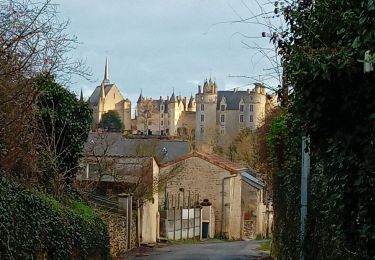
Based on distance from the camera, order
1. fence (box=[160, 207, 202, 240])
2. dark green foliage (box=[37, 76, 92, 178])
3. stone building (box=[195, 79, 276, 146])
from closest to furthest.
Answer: dark green foliage (box=[37, 76, 92, 178]), fence (box=[160, 207, 202, 240]), stone building (box=[195, 79, 276, 146])

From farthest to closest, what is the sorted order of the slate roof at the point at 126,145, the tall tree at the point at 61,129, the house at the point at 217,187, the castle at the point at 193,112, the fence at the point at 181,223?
the castle at the point at 193,112 → the house at the point at 217,187 → the fence at the point at 181,223 → the slate roof at the point at 126,145 → the tall tree at the point at 61,129

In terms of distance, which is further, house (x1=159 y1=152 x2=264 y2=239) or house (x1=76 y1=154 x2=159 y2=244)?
house (x1=159 y1=152 x2=264 y2=239)

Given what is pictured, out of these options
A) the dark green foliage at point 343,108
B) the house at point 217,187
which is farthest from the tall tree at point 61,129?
the house at point 217,187

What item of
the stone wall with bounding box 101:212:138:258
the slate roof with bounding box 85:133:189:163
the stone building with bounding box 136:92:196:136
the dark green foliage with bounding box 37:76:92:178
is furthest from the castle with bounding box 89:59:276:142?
the dark green foliage with bounding box 37:76:92:178

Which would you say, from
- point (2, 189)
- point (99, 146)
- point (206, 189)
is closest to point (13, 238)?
point (2, 189)

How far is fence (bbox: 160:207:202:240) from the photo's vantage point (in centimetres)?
4038

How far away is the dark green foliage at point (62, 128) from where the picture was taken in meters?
17.2

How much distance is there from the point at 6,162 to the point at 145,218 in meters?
23.6

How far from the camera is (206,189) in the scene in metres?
48.2

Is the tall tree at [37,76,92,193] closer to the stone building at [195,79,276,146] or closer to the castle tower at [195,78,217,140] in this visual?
the stone building at [195,79,276,146]

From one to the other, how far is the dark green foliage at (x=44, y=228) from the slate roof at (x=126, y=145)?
12.6 m

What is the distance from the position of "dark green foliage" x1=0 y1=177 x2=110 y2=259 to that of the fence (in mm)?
21955

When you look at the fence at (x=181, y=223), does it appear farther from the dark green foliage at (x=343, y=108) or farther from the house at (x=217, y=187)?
the dark green foliage at (x=343, y=108)

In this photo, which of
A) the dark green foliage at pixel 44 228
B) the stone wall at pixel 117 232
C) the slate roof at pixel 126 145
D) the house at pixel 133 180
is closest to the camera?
the dark green foliage at pixel 44 228
